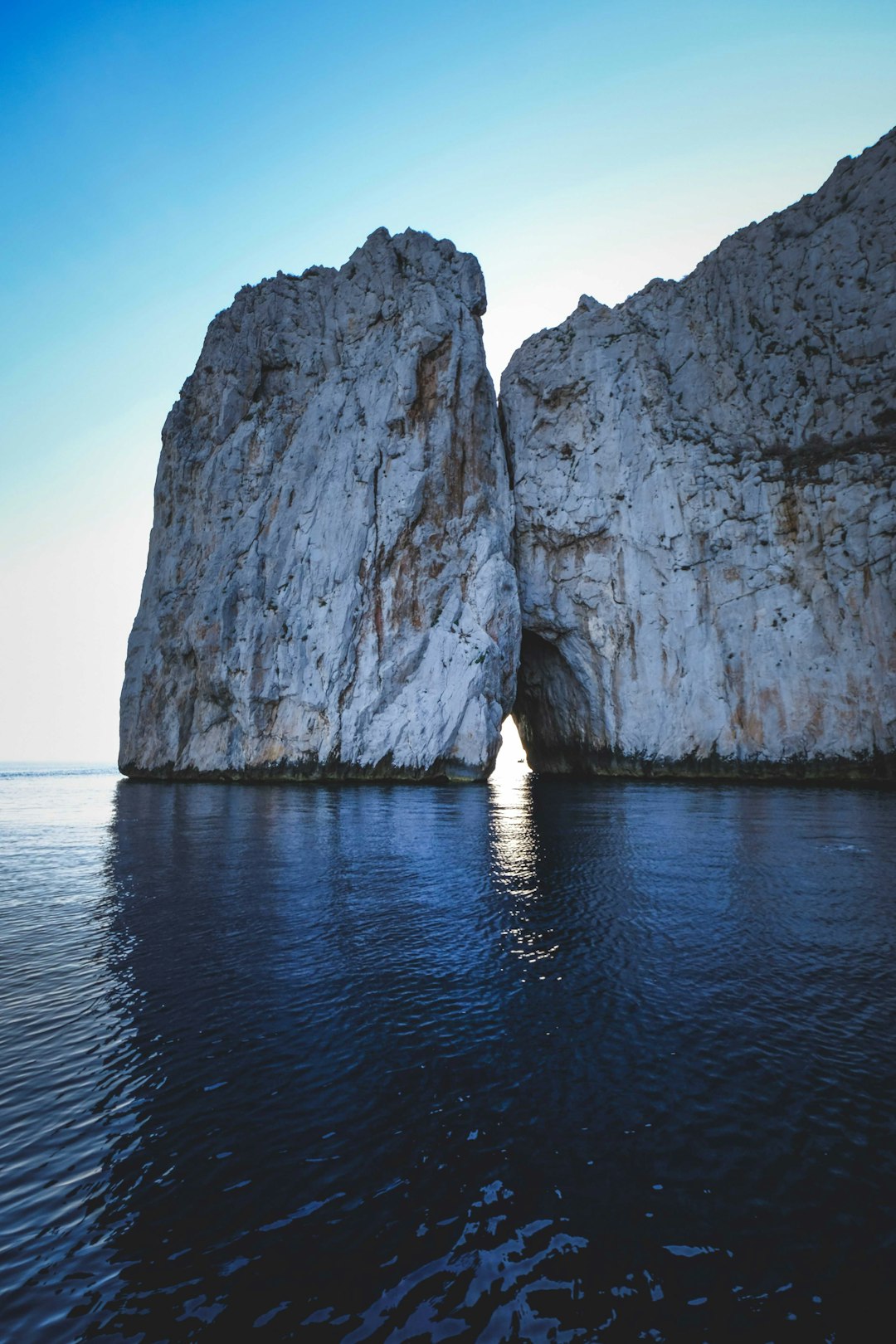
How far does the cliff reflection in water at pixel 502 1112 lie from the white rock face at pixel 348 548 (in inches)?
1169

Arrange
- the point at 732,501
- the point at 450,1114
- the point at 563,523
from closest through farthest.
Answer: the point at 450,1114 → the point at 732,501 → the point at 563,523

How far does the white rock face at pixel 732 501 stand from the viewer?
3825 centimetres

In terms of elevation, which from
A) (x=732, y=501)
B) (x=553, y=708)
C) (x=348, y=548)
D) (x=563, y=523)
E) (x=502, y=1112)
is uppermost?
(x=563, y=523)

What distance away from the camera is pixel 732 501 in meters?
42.3

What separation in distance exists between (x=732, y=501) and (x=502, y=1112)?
146ft

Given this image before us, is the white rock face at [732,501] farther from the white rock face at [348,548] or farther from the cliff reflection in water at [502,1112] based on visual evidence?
the cliff reflection in water at [502,1112]

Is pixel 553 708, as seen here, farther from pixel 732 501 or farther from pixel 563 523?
pixel 732 501

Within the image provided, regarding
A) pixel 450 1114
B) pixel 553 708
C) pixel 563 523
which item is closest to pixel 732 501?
pixel 563 523

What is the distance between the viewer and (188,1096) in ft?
18.7

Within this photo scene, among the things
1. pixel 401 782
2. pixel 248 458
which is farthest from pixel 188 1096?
pixel 248 458

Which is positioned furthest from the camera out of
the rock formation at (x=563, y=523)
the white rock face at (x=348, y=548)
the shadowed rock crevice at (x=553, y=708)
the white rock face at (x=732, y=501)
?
the shadowed rock crevice at (x=553, y=708)

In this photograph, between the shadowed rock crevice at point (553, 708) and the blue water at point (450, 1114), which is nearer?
the blue water at point (450, 1114)

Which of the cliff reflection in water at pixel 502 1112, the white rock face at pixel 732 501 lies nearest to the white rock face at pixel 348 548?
the white rock face at pixel 732 501

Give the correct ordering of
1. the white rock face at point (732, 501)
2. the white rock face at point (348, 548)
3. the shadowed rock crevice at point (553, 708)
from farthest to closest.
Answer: the shadowed rock crevice at point (553, 708) < the white rock face at point (348, 548) < the white rock face at point (732, 501)
